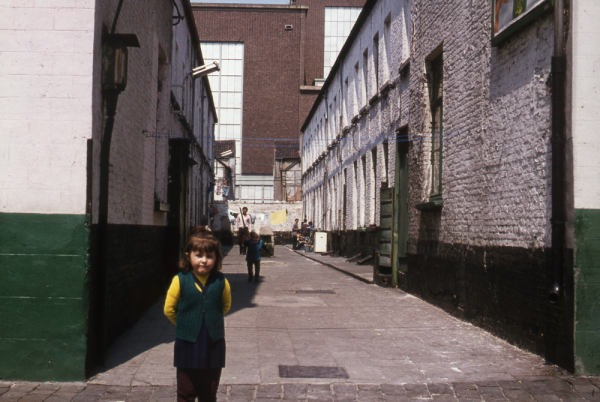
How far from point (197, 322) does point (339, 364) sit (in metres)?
2.67

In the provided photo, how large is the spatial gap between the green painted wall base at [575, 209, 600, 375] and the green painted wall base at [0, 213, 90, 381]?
14.2 ft

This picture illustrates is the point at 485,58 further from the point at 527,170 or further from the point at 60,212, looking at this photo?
the point at 60,212

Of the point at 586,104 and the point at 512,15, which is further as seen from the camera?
the point at 512,15

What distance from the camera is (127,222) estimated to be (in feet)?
26.0

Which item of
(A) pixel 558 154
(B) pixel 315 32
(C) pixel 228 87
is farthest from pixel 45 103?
(B) pixel 315 32

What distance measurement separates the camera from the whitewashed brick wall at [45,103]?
5770mm

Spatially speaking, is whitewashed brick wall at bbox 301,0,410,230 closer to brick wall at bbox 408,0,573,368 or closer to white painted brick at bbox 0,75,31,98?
brick wall at bbox 408,0,573,368

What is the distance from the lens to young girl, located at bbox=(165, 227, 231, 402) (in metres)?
4.14

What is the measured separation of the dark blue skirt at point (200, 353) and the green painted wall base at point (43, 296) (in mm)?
1952

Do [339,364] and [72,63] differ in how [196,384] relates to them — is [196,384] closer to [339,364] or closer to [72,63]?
[339,364]

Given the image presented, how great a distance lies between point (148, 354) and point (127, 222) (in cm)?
180

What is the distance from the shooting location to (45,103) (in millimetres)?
5820

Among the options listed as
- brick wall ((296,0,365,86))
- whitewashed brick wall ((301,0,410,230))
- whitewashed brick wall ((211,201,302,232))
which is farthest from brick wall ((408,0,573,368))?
brick wall ((296,0,365,86))

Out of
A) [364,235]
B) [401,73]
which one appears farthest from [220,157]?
[401,73]
